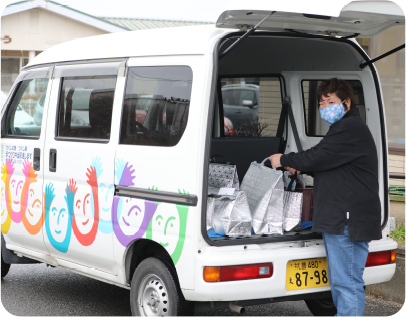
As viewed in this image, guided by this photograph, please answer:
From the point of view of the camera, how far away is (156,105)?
13.5 ft

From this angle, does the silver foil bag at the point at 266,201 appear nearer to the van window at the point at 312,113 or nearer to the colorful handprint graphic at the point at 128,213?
the colorful handprint graphic at the point at 128,213

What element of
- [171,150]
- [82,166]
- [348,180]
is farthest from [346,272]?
[82,166]

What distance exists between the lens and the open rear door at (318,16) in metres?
3.58

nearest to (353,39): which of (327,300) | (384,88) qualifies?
(327,300)

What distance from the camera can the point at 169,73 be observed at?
402 centimetres

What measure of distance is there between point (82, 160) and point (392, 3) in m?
2.50

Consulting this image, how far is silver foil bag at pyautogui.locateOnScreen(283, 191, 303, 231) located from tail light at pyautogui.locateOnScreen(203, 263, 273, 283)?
1.78ft

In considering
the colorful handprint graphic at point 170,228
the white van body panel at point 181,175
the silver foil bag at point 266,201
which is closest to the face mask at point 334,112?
the silver foil bag at point 266,201

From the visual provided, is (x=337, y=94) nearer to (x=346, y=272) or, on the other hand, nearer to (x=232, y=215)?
(x=232, y=215)

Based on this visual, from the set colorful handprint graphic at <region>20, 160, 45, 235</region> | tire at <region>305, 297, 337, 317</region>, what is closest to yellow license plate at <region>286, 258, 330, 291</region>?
tire at <region>305, 297, 337, 317</region>

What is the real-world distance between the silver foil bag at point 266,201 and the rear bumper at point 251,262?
0.73 ft

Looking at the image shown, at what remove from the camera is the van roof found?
383 centimetres

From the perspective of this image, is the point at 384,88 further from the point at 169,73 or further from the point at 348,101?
the point at 169,73

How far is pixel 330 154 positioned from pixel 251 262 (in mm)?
888
